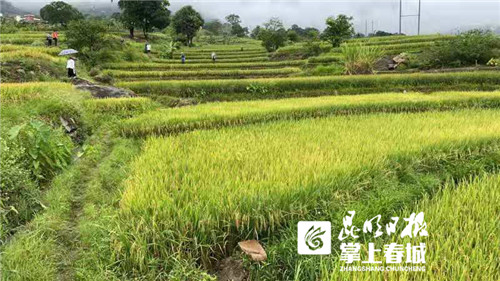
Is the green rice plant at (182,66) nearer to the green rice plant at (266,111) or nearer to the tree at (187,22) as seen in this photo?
the green rice plant at (266,111)

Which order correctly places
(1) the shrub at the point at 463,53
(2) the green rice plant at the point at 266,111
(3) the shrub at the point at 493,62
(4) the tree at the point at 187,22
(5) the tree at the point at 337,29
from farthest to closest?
(4) the tree at the point at 187,22 < (5) the tree at the point at 337,29 < (1) the shrub at the point at 463,53 < (3) the shrub at the point at 493,62 < (2) the green rice plant at the point at 266,111

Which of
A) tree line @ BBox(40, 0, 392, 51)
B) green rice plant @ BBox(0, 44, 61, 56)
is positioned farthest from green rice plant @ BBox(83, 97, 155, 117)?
tree line @ BBox(40, 0, 392, 51)

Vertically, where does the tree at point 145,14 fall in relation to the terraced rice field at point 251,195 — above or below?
above

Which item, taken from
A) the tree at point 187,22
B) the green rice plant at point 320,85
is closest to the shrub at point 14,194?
the green rice plant at point 320,85

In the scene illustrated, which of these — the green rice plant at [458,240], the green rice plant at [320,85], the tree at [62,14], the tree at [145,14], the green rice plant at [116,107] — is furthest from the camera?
the tree at [62,14]

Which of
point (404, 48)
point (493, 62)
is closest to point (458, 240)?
point (493, 62)

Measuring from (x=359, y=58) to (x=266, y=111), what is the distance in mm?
10564

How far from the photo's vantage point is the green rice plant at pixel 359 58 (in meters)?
15.8

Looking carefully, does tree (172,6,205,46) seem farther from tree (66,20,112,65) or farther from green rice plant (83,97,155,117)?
green rice plant (83,97,155,117)

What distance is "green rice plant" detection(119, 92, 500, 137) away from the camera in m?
6.50

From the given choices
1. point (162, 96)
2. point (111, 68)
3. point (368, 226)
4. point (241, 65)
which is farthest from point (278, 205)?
point (241, 65)

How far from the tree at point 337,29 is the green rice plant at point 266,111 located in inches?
675

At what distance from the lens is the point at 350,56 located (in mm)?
16156

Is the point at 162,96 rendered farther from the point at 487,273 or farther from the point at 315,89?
the point at 487,273
